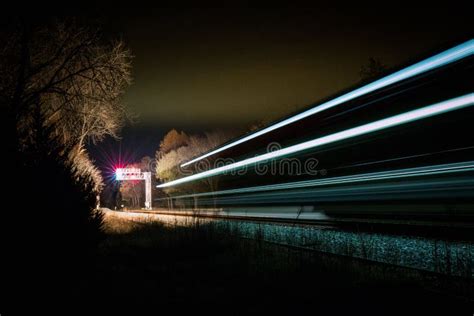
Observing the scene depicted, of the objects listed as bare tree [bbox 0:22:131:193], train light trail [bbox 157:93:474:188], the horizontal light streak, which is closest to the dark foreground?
the horizontal light streak

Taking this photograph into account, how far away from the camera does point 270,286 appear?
4.65 meters

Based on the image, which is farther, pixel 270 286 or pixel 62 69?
pixel 62 69

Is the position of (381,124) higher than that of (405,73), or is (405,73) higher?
(405,73)

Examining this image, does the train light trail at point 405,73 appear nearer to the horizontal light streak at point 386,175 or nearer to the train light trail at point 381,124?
the train light trail at point 381,124

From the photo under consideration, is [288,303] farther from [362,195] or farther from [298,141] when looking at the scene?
[298,141]

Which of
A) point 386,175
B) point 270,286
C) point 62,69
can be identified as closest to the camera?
point 270,286

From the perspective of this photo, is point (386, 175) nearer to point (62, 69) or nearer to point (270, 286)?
point (270, 286)

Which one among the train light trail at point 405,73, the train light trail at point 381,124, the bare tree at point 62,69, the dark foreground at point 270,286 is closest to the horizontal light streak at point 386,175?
the train light trail at point 381,124

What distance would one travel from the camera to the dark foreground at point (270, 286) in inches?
153

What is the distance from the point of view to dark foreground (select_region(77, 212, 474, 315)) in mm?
3898

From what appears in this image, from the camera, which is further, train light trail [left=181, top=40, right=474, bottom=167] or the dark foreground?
train light trail [left=181, top=40, right=474, bottom=167]

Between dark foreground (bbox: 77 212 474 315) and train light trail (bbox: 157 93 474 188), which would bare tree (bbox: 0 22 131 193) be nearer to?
train light trail (bbox: 157 93 474 188)

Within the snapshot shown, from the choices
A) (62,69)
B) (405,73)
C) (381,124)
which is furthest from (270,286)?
(62,69)

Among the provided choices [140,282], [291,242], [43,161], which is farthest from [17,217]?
[291,242]
